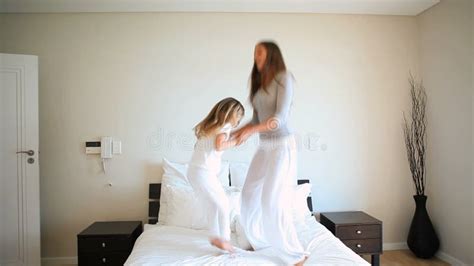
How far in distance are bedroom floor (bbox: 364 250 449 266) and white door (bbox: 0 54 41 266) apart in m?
3.15

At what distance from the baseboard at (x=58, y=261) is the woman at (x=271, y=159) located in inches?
85.7

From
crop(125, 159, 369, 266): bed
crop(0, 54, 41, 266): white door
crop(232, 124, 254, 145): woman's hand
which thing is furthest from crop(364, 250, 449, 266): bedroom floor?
crop(0, 54, 41, 266): white door

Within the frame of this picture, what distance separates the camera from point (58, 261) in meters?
2.81

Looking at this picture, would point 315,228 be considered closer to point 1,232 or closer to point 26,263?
point 26,263

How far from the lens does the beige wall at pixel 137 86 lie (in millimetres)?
2789

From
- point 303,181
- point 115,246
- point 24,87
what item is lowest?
point 115,246

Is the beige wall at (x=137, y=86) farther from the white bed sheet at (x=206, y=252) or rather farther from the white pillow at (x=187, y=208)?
the white bed sheet at (x=206, y=252)

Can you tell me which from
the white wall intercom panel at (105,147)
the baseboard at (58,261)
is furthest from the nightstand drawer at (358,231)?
the baseboard at (58,261)

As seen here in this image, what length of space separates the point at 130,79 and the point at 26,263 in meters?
1.86

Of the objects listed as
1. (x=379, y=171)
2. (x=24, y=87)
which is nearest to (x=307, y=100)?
(x=379, y=171)

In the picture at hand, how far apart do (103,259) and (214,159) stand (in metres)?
1.48

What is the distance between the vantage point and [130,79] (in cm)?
280

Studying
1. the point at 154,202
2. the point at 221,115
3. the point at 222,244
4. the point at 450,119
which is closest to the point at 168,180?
the point at 154,202

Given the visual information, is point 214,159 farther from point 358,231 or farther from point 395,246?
point 395,246
